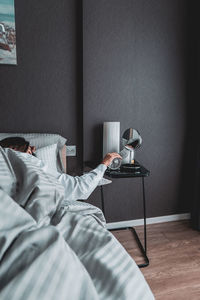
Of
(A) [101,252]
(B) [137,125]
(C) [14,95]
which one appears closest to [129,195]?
(B) [137,125]

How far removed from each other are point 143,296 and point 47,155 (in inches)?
53.0

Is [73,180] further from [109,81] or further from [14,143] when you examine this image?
[109,81]

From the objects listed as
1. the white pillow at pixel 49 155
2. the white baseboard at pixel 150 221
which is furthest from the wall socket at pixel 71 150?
the white baseboard at pixel 150 221

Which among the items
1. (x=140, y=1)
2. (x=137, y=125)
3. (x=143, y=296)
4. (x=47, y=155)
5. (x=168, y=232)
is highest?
(x=140, y=1)

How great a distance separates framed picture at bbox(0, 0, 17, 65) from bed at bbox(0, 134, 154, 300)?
125 centimetres

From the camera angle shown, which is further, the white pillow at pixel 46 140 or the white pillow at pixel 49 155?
the white pillow at pixel 46 140

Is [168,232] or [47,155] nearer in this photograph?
[47,155]

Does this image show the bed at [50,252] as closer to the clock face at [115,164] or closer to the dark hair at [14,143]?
the dark hair at [14,143]

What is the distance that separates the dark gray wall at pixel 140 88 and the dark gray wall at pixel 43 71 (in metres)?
0.13

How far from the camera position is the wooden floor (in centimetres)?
161

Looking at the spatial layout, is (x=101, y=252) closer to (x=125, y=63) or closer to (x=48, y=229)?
(x=48, y=229)

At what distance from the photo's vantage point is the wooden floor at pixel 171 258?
1.61m

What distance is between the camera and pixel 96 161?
7.45 ft

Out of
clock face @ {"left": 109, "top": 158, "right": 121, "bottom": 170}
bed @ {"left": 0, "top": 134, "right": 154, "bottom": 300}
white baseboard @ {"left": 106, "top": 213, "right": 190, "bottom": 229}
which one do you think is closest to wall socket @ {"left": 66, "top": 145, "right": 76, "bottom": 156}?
clock face @ {"left": 109, "top": 158, "right": 121, "bottom": 170}
